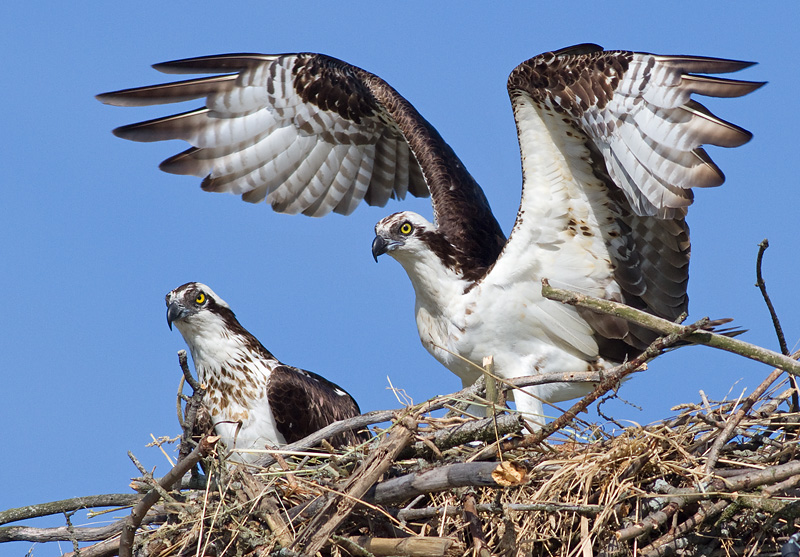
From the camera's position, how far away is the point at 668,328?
470 centimetres

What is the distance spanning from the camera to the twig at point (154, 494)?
495 cm

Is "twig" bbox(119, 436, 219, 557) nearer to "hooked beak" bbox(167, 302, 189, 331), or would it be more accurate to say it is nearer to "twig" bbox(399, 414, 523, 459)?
"twig" bbox(399, 414, 523, 459)

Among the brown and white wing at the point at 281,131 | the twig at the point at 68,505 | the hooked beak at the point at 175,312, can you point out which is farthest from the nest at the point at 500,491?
the brown and white wing at the point at 281,131

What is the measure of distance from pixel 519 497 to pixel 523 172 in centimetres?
250

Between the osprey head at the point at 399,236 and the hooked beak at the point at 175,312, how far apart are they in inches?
55.4

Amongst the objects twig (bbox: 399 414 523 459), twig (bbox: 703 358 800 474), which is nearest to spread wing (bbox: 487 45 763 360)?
twig (bbox: 703 358 800 474)

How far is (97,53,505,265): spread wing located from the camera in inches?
321

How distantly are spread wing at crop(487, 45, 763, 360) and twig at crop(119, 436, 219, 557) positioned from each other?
281 centimetres

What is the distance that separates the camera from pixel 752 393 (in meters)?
5.41

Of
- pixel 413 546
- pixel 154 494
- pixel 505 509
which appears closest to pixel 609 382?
pixel 505 509

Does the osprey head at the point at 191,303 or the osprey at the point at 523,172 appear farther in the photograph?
the osprey head at the point at 191,303

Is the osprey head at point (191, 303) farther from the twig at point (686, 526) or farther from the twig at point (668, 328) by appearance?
the twig at point (686, 526)

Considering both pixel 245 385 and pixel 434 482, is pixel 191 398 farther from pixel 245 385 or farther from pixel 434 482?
pixel 245 385

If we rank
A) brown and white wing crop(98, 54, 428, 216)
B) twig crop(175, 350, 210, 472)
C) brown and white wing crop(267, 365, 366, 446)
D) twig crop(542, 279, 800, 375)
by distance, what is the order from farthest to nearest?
brown and white wing crop(98, 54, 428, 216), brown and white wing crop(267, 365, 366, 446), twig crop(542, 279, 800, 375), twig crop(175, 350, 210, 472)
